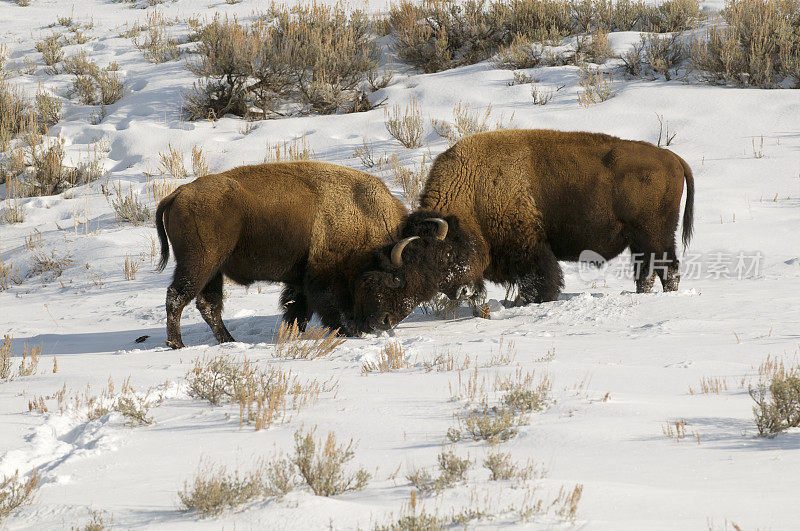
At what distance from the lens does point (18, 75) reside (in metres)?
16.6

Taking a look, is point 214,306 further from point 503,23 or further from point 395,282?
point 503,23

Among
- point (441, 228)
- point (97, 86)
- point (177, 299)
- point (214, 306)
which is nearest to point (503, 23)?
point (97, 86)

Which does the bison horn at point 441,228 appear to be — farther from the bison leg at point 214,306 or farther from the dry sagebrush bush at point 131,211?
the dry sagebrush bush at point 131,211

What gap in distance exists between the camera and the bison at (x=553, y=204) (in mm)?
7387

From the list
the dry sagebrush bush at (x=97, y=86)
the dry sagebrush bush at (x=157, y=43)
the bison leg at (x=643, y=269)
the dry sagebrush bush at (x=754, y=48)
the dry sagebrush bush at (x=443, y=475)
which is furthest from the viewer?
the dry sagebrush bush at (x=157, y=43)

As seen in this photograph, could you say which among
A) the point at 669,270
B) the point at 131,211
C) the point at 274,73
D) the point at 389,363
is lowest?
the point at 131,211

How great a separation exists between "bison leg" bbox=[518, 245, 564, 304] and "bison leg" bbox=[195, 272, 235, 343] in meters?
2.78

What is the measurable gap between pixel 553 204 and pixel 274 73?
8371mm

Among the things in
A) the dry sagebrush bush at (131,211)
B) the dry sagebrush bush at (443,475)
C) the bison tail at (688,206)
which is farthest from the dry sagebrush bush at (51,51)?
the dry sagebrush bush at (443,475)

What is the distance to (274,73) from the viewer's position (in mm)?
14383

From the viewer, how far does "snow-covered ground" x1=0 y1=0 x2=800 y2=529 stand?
2.78m

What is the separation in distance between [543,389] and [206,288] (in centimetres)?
405

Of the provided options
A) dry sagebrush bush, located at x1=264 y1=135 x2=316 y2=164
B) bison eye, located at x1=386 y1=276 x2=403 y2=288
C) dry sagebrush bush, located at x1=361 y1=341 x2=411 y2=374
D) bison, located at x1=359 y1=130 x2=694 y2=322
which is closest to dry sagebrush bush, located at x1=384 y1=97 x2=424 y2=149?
dry sagebrush bush, located at x1=264 y1=135 x2=316 y2=164

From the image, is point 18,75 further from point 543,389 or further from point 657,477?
point 657,477
